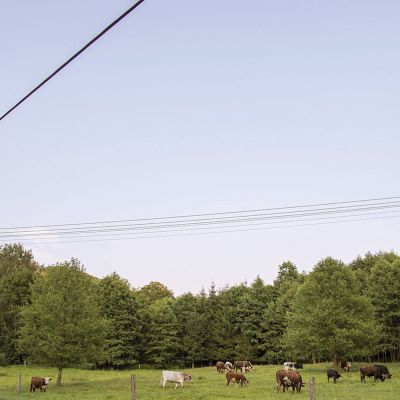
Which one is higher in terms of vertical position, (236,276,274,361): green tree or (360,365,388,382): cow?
(236,276,274,361): green tree

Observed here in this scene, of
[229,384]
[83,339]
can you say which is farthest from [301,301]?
[83,339]

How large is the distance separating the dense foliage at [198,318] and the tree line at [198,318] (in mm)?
123

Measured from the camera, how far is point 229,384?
39.8 metres

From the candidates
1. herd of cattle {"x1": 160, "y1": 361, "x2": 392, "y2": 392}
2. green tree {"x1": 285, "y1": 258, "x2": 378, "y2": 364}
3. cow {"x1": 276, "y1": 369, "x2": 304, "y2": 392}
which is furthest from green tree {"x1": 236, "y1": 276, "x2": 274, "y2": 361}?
cow {"x1": 276, "y1": 369, "x2": 304, "y2": 392}

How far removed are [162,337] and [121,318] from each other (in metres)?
7.64

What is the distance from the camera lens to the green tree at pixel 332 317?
169ft

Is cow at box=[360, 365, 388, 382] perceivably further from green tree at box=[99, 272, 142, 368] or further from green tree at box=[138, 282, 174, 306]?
green tree at box=[138, 282, 174, 306]

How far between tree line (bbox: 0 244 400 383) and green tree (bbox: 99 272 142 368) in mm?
166

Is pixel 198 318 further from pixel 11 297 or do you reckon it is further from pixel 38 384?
pixel 38 384

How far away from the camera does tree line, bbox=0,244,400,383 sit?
149 ft

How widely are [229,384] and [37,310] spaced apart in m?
18.9

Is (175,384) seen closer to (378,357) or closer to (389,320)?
(389,320)

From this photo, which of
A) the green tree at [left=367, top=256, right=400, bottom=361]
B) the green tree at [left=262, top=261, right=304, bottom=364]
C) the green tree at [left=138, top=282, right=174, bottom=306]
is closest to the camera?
the green tree at [left=367, top=256, right=400, bottom=361]

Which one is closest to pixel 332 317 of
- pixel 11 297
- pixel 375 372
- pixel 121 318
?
pixel 375 372
